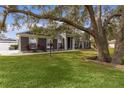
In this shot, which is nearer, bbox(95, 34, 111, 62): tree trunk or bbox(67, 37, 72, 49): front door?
bbox(95, 34, 111, 62): tree trunk

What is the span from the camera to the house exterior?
2920 cm

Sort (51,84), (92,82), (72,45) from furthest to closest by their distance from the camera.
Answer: (72,45) → (92,82) → (51,84)

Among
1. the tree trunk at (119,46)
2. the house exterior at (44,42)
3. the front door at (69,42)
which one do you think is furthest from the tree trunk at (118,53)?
the front door at (69,42)

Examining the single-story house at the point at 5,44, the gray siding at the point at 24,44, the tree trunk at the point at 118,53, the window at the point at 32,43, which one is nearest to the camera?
the tree trunk at the point at 118,53

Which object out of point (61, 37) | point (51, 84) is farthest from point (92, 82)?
point (61, 37)

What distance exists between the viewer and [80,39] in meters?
41.6

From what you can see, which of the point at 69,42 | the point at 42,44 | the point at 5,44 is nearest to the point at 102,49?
the point at 42,44

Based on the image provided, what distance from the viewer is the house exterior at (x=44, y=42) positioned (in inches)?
1150

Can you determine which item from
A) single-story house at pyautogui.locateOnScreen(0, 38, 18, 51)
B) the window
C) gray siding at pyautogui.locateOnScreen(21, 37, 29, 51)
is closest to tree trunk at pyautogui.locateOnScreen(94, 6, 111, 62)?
gray siding at pyautogui.locateOnScreen(21, 37, 29, 51)

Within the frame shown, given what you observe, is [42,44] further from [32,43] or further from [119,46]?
[119,46]

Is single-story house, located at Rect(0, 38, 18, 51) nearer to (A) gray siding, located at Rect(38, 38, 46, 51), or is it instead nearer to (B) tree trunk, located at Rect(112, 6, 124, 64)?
(A) gray siding, located at Rect(38, 38, 46, 51)

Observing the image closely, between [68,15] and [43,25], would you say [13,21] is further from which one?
[68,15]

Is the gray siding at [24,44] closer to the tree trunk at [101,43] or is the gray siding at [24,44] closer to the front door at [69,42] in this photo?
the front door at [69,42]
